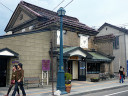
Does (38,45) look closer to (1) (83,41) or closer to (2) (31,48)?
(2) (31,48)

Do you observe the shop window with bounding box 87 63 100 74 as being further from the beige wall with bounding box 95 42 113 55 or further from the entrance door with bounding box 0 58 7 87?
the entrance door with bounding box 0 58 7 87

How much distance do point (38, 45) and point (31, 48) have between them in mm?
772

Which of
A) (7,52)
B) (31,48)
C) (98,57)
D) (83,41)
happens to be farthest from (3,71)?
(98,57)

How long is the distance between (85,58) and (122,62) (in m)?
9.45

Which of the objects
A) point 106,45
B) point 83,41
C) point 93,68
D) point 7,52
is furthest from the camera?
point 106,45

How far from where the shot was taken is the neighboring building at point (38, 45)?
12.9 meters

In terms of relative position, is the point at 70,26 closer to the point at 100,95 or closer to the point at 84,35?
the point at 84,35

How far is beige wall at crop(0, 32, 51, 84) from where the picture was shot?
42.2 feet

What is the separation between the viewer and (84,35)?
20.1m

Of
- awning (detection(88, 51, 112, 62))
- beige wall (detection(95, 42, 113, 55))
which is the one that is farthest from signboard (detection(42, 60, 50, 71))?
beige wall (detection(95, 42, 113, 55))

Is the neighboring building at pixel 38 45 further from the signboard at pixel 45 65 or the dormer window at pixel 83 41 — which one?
the signboard at pixel 45 65

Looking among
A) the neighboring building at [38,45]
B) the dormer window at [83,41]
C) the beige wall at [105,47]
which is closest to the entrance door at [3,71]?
the neighboring building at [38,45]

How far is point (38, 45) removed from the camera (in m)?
14.5

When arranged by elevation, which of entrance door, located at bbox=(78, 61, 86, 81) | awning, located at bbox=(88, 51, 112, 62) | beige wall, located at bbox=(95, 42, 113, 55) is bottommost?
entrance door, located at bbox=(78, 61, 86, 81)
